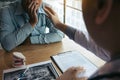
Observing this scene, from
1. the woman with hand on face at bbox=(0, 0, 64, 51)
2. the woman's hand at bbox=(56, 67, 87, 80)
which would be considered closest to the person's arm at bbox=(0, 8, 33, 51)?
the woman with hand on face at bbox=(0, 0, 64, 51)

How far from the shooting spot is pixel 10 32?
159 cm

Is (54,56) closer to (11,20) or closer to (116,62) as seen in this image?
(11,20)

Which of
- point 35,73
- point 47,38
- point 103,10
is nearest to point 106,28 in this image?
point 103,10

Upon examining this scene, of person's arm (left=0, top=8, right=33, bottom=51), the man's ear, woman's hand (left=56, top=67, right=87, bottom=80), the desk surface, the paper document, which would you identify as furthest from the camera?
person's arm (left=0, top=8, right=33, bottom=51)

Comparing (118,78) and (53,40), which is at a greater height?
(118,78)

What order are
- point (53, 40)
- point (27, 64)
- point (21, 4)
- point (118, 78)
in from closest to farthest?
point (118, 78) < point (27, 64) < point (53, 40) < point (21, 4)

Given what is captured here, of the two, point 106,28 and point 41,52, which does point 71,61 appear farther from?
point 106,28

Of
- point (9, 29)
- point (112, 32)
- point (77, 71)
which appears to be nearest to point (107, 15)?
point (112, 32)

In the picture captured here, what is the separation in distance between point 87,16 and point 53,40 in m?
1.17

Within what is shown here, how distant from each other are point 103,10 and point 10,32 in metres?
1.36

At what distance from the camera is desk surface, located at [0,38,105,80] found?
1192mm

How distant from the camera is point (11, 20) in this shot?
5.42 feet

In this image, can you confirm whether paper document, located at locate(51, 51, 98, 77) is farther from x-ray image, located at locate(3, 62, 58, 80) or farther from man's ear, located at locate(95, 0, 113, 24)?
man's ear, located at locate(95, 0, 113, 24)

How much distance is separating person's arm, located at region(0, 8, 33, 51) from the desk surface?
0.26 ft
